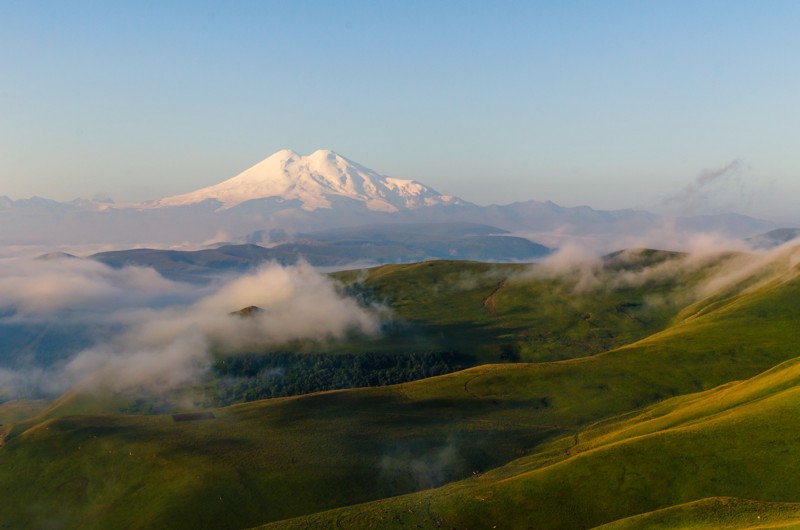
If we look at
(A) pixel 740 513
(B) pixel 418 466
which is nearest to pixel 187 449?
(B) pixel 418 466

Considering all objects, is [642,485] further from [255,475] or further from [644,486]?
[255,475]

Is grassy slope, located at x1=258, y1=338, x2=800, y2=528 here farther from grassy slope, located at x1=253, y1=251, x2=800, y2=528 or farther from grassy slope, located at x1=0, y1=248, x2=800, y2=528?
grassy slope, located at x1=0, y1=248, x2=800, y2=528

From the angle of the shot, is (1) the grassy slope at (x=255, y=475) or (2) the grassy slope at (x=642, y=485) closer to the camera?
(2) the grassy slope at (x=642, y=485)

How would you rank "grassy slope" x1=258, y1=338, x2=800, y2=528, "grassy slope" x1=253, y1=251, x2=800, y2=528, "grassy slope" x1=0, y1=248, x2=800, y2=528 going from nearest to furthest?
"grassy slope" x1=258, y1=338, x2=800, y2=528 < "grassy slope" x1=253, y1=251, x2=800, y2=528 < "grassy slope" x1=0, y1=248, x2=800, y2=528

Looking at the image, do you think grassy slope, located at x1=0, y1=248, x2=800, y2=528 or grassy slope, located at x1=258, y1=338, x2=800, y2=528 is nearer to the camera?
grassy slope, located at x1=258, y1=338, x2=800, y2=528

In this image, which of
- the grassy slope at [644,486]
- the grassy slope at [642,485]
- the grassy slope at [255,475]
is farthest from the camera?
the grassy slope at [255,475]

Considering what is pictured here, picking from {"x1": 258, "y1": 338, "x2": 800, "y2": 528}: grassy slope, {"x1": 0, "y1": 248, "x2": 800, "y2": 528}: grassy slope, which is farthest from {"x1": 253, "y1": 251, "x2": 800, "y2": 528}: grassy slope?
{"x1": 0, "y1": 248, "x2": 800, "y2": 528}: grassy slope

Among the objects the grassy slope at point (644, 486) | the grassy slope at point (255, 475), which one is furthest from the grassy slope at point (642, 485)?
the grassy slope at point (255, 475)

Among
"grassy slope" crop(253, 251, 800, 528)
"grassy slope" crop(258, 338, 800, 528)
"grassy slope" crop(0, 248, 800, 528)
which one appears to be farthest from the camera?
"grassy slope" crop(0, 248, 800, 528)

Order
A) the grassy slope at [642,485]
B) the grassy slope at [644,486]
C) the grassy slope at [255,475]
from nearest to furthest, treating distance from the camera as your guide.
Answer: the grassy slope at [644,486]
the grassy slope at [642,485]
the grassy slope at [255,475]

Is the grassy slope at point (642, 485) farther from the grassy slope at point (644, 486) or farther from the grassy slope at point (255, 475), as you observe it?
the grassy slope at point (255, 475)

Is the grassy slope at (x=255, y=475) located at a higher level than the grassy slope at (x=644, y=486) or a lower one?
lower

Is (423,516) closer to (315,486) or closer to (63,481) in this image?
(315,486)
